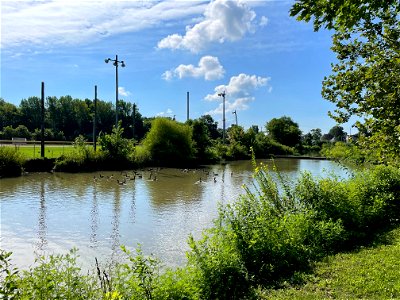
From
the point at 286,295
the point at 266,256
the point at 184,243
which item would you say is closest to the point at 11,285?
the point at 286,295

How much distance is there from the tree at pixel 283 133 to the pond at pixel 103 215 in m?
58.5

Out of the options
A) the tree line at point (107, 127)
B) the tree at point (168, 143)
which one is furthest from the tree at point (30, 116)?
the tree at point (168, 143)

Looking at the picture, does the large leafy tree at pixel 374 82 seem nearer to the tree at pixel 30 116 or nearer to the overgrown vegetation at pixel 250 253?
the overgrown vegetation at pixel 250 253

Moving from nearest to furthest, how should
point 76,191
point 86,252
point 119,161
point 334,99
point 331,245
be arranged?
point 331,245 → point 334,99 → point 86,252 → point 76,191 → point 119,161

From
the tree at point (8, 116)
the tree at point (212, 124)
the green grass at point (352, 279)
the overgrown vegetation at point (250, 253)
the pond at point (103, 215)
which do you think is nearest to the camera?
the overgrown vegetation at point (250, 253)

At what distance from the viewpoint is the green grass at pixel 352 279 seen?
5070 millimetres

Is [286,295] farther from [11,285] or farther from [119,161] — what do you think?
[119,161]

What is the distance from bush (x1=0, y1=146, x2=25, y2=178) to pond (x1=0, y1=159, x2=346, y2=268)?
2256mm

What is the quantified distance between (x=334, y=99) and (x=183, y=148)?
3379 centimetres

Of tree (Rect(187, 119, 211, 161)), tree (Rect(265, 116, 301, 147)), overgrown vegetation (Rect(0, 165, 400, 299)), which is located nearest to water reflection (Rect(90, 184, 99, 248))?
overgrown vegetation (Rect(0, 165, 400, 299))

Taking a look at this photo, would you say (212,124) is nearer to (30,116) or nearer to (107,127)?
(107,127)

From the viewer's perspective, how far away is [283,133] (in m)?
80.9

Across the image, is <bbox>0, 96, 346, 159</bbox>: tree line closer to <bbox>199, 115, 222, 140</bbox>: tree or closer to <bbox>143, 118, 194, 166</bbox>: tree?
<bbox>199, 115, 222, 140</bbox>: tree

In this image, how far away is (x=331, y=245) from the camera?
7449 mm
